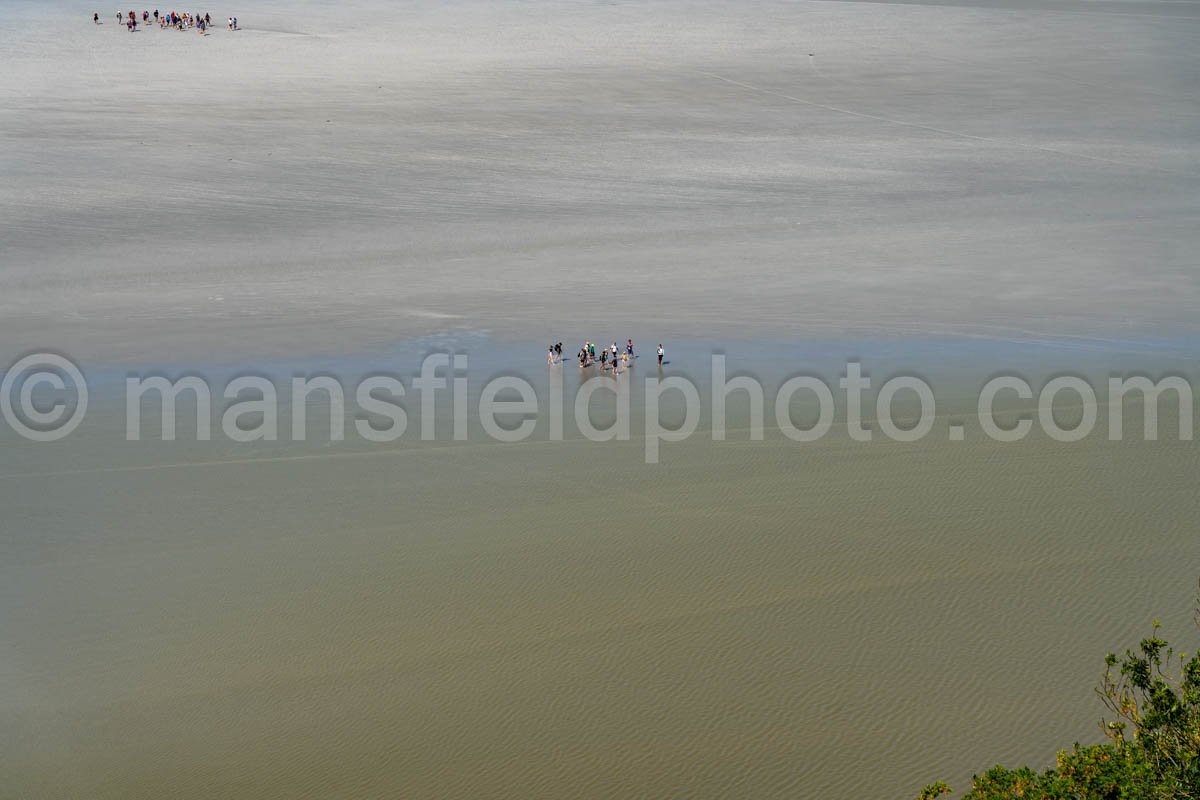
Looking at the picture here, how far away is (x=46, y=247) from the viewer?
104ft

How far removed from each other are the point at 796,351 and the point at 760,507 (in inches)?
299

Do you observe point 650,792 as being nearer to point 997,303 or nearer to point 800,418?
point 800,418

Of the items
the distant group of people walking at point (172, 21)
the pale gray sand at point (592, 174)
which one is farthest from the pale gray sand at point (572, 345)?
the distant group of people walking at point (172, 21)

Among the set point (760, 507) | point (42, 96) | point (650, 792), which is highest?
point (42, 96)

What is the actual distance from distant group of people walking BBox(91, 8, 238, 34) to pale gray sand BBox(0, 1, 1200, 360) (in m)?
1.01

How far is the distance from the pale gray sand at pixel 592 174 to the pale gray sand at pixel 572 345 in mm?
183

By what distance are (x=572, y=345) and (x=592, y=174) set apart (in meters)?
12.1

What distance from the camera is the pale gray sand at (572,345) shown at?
46.4 feet

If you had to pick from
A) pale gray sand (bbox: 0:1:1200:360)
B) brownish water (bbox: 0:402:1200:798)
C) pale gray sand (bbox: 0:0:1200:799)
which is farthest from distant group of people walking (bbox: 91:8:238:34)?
brownish water (bbox: 0:402:1200:798)

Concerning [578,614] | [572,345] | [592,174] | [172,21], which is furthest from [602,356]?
[172,21]

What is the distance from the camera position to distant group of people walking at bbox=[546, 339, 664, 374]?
2545cm

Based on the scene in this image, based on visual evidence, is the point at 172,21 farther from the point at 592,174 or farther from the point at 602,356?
the point at 602,356

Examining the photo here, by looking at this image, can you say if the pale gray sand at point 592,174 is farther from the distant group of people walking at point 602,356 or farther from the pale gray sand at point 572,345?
the distant group of people walking at point 602,356

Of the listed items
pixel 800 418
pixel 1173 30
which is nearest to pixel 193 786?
pixel 800 418
